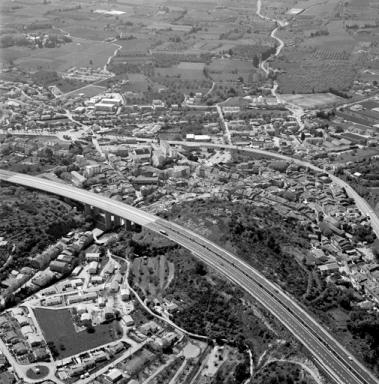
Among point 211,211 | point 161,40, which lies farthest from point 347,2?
point 211,211

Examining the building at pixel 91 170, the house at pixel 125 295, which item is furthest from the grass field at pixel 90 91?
the house at pixel 125 295

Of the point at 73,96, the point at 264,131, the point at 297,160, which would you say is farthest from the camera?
the point at 73,96

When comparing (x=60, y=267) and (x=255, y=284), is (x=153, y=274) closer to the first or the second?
(x=60, y=267)

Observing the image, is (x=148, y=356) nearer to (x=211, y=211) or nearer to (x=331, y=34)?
(x=211, y=211)

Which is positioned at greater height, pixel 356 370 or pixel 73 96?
pixel 356 370

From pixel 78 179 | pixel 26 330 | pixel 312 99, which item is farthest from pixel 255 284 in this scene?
pixel 312 99

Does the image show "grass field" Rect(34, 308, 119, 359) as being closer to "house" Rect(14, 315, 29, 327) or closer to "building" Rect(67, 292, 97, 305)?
"house" Rect(14, 315, 29, 327)

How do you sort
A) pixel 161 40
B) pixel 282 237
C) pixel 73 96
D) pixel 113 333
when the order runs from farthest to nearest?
1. pixel 161 40
2. pixel 73 96
3. pixel 282 237
4. pixel 113 333

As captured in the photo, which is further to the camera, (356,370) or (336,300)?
(336,300)
